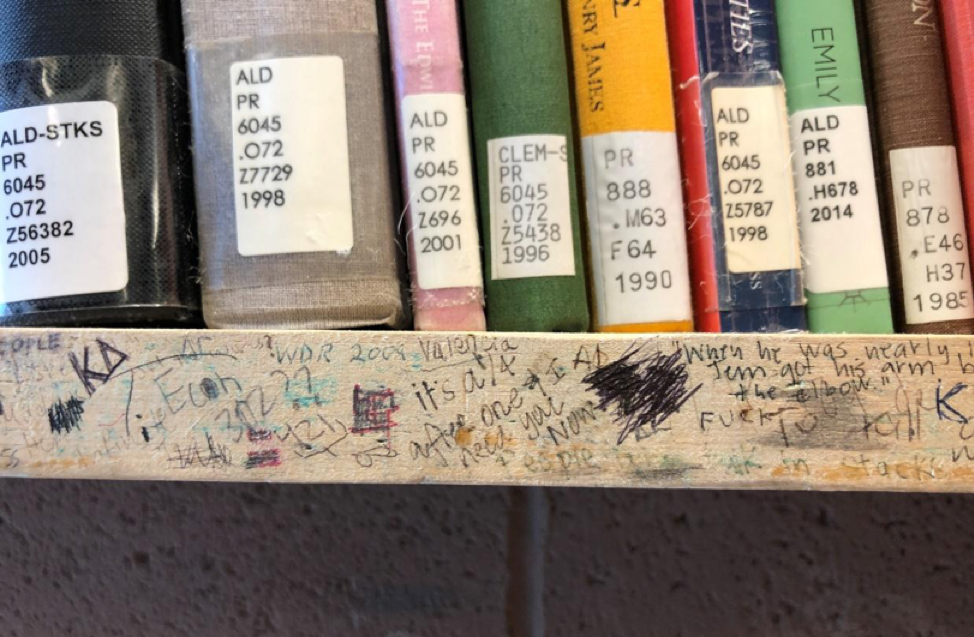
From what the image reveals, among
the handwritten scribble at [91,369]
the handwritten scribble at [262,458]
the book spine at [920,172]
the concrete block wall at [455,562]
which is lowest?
the concrete block wall at [455,562]

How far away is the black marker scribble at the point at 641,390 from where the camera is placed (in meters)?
0.37

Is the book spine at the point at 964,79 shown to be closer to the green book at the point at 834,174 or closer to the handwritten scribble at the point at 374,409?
the green book at the point at 834,174

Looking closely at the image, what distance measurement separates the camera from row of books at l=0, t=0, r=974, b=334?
1.22 ft

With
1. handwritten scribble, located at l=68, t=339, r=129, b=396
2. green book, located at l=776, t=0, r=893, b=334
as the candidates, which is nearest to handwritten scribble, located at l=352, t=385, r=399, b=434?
handwritten scribble, located at l=68, t=339, r=129, b=396

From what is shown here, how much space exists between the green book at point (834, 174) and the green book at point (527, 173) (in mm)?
122

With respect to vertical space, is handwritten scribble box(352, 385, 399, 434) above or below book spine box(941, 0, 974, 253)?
below

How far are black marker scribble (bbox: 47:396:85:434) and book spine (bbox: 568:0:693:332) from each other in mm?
255

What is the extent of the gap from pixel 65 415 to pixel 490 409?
0.20m

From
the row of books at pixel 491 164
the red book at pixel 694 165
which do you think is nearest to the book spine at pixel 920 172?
the row of books at pixel 491 164

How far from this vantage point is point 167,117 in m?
0.39

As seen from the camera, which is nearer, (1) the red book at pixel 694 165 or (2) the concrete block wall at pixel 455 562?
(1) the red book at pixel 694 165

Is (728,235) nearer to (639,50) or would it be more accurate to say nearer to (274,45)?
(639,50)

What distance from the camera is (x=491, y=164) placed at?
0.40m

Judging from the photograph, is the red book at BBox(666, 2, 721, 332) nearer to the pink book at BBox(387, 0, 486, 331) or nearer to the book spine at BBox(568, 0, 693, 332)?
the book spine at BBox(568, 0, 693, 332)
